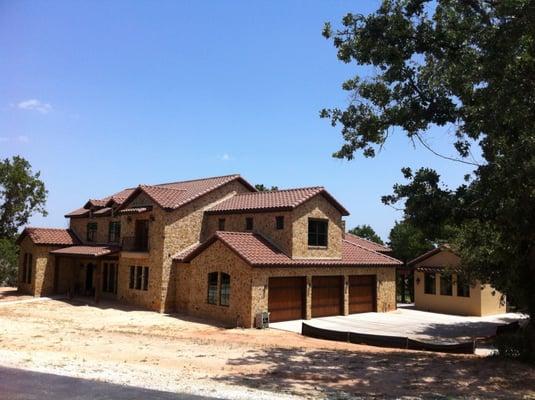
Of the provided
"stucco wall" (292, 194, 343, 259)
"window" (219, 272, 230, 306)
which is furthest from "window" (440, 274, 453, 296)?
"window" (219, 272, 230, 306)

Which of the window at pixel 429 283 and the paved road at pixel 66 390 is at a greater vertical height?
the window at pixel 429 283

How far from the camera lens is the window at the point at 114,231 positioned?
35.1 m

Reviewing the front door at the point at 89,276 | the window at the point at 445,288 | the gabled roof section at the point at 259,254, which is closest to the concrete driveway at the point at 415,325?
the window at the point at 445,288

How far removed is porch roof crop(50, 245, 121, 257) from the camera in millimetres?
31756

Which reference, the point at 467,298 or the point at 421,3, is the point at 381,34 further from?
the point at 467,298

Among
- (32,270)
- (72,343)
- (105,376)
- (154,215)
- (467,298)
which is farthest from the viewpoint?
(32,270)

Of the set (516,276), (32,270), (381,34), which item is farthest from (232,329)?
(32,270)

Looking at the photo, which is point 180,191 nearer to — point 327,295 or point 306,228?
point 306,228

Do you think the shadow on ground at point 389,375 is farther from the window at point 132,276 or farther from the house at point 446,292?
the house at point 446,292

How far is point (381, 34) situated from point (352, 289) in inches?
716

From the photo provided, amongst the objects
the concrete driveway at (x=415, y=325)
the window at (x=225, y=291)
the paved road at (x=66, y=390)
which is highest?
the window at (x=225, y=291)

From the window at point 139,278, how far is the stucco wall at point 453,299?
19037mm

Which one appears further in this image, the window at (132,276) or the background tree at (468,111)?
the window at (132,276)

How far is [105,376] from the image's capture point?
12508 millimetres
